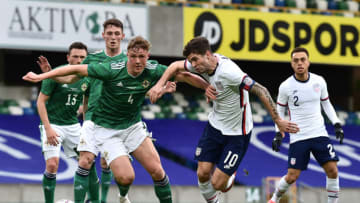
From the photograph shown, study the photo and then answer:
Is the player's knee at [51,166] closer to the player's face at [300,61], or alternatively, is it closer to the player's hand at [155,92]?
the player's hand at [155,92]

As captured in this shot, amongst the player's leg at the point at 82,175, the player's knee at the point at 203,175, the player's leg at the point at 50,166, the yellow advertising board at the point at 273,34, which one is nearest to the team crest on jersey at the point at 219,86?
the player's knee at the point at 203,175

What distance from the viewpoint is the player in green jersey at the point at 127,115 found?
7617 mm

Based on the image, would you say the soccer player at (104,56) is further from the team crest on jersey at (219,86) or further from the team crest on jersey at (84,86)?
the team crest on jersey at (219,86)

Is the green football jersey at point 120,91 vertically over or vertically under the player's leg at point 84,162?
over

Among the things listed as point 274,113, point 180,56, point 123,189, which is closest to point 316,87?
point 274,113

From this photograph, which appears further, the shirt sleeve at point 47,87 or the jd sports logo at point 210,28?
the jd sports logo at point 210,28

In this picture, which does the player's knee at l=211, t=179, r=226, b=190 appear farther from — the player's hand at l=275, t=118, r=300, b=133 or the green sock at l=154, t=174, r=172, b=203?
the player's hand at l=275, t=118, r=300, b=133

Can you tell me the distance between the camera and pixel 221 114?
8266 millimetres

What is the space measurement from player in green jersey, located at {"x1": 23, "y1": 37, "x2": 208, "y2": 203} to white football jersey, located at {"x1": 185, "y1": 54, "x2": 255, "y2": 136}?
7.9 inches

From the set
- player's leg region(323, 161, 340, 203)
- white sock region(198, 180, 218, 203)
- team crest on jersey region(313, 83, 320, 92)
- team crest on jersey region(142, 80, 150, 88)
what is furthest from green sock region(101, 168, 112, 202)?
team crest on jersey region(313, 83, 320, 92)

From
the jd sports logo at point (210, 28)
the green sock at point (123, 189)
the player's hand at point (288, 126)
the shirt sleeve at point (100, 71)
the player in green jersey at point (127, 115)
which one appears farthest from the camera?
the jd sports logo at point (210, 28)

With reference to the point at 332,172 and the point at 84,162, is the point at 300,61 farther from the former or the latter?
the point at 84,162

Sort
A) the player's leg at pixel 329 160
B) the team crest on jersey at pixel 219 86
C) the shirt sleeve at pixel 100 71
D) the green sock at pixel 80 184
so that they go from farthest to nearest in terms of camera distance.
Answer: the player's leg at pixel 329 160
the green sock at pixel 80 184
the team crest on jersey at pixel 219 86
the shirt sleeve at pixel 100 71

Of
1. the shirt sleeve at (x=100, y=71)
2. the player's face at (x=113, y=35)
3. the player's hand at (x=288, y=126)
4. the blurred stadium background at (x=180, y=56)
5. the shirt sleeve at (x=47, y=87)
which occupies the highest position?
the player's face at (x=113, y=35)
